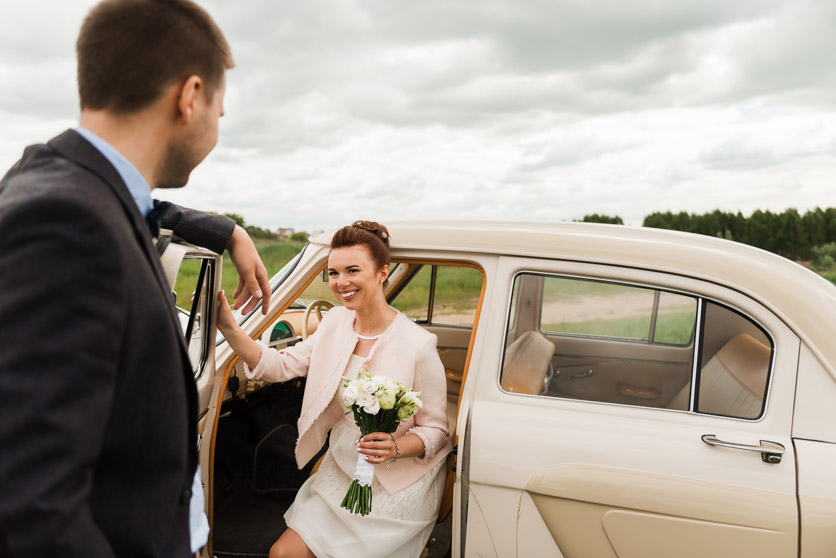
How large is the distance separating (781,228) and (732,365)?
45905 millimetres

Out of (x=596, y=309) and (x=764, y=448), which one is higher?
(x=596, y=309)

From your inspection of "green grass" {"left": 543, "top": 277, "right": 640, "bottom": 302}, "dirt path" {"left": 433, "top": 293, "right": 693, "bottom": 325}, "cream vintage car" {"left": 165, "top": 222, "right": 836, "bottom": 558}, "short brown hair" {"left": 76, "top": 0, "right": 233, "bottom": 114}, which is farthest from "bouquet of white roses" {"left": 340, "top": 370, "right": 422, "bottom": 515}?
"short brown hair" {"left": 76, "top": 0, "right": 233, "bottom": 114}

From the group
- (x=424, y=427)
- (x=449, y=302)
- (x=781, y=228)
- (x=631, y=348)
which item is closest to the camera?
(x=424, y=427)

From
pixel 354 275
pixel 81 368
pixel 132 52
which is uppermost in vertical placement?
pixel 132 52

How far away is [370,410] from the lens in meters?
2.41

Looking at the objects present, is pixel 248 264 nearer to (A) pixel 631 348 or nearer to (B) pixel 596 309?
(B) pixel 596 309

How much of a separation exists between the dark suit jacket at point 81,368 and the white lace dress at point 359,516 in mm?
1658

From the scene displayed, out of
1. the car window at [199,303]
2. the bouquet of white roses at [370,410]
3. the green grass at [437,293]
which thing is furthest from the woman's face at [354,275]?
the green grass at [437,293]

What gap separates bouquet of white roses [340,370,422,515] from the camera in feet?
7.95

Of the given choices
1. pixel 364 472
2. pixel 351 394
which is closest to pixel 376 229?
pixel 351 394

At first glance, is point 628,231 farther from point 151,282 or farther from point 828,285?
point 151,282

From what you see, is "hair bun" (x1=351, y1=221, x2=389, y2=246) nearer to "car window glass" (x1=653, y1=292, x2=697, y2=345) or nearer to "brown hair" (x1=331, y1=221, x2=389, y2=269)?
"brown hair" (x1=331, y1=221, x2=389, y2=269)

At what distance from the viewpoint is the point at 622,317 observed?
3.31m

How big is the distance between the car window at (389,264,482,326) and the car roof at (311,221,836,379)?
1.60 meters
